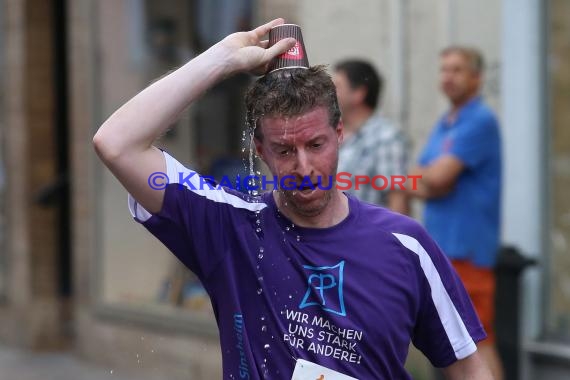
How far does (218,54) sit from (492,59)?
367 cm

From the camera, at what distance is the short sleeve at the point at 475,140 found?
528 centimetres

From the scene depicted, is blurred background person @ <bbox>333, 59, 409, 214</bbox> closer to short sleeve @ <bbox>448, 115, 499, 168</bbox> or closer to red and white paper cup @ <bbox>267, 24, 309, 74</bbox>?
short sleeve @ <bbox>448, 115, 499, 168</bbox>

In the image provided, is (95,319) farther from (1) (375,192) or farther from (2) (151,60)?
(1) (375,192)

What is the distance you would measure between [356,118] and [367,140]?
0.20 meters

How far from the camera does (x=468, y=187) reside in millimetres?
5352

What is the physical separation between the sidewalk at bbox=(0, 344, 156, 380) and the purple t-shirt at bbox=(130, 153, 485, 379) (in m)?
5.32

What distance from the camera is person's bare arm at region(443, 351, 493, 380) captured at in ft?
8.63

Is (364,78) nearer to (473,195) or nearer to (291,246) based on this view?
(473,195)

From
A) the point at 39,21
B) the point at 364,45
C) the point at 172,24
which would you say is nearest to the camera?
the point at 364,45

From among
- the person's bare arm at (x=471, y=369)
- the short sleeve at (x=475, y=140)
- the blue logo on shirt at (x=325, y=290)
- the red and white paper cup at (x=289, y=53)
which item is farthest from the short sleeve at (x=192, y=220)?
the short sleeve at (x=475, y=140)

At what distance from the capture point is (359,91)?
5.44 m

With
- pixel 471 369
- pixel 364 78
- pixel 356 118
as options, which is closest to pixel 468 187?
pixel 356 118

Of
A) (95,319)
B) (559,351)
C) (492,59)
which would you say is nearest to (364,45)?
(492,59)

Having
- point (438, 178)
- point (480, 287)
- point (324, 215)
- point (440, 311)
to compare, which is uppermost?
point (324, 215)
